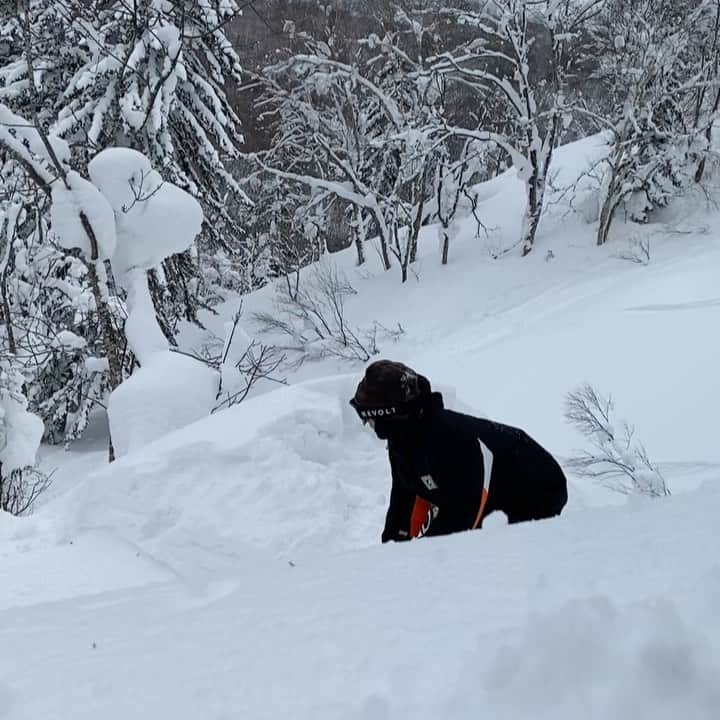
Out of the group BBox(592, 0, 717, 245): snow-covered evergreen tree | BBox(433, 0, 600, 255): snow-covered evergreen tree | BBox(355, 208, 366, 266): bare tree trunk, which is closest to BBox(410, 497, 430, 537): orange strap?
BBox(592, 0, 717, 245): snow-covered evergreen tree

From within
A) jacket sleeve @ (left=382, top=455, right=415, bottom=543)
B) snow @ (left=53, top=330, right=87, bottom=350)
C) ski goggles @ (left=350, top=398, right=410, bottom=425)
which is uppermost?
ski goggles @ (left=350, top=398, right=410, bottom=425)

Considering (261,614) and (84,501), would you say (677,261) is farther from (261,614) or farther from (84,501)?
(261,614)

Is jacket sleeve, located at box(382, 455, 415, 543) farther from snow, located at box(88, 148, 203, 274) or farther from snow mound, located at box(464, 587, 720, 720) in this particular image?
snow, located at box(88, 148, 203, 274)

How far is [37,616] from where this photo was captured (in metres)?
2.33

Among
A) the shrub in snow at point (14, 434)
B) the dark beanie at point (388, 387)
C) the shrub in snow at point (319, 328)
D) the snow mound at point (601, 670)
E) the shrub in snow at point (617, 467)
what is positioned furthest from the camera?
the shrub in snow at point (319, 328)

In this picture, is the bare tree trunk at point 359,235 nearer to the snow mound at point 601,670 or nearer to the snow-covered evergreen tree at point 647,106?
the snow-covered evergreen tree at point 647,106

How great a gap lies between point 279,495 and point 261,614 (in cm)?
323

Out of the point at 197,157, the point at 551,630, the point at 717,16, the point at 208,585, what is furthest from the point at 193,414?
the point at 717,16

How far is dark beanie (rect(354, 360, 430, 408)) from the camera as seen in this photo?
2.62m

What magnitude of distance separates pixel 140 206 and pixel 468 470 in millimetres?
5795

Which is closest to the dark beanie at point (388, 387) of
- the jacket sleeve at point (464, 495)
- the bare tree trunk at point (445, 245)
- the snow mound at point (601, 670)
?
the jacket sleeve at point (464, 495)

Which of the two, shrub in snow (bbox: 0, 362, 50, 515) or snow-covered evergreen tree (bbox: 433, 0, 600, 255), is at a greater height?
snow-covered evergreen tree (bbox: 433, 0, 600, 255)

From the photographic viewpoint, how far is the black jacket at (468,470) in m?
2.64

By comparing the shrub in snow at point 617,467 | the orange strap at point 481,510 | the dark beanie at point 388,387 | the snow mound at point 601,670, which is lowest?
the shrub in snow at point 617,467
